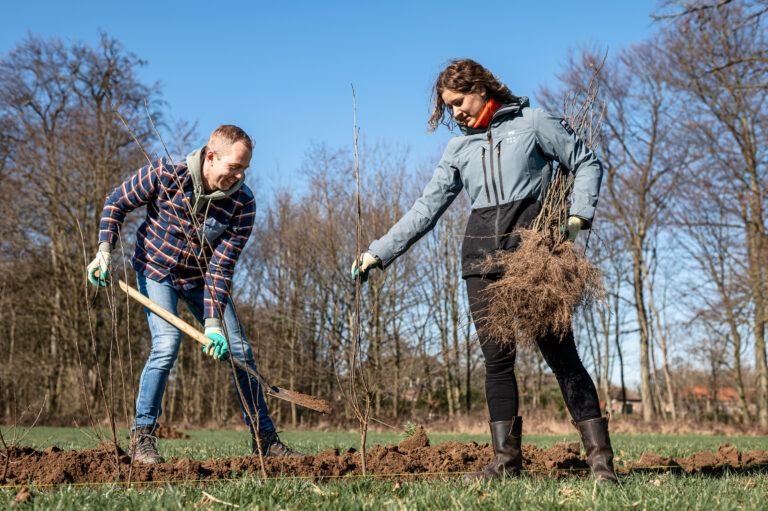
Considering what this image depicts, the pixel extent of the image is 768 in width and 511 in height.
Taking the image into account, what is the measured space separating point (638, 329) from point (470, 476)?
18416 mm

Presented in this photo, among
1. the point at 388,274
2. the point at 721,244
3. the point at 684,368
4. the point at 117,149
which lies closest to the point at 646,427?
the point at 721,244

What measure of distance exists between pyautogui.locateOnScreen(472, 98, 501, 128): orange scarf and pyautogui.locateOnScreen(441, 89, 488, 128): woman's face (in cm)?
2

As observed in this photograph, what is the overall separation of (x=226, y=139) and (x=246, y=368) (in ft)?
4.41

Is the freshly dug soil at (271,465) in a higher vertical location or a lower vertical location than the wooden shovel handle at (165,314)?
lower

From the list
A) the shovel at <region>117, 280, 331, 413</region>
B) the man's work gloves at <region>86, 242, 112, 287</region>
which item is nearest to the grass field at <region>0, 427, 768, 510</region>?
the shovel at <region>117, 280, 331, 413</region>

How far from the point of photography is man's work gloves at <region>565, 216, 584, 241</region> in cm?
289

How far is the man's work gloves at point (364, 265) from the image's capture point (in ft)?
9.79

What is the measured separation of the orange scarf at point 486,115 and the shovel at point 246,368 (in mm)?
1675

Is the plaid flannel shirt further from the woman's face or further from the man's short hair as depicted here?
the woman's face

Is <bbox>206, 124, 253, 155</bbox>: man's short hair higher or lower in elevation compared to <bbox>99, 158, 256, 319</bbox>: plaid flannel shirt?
higher

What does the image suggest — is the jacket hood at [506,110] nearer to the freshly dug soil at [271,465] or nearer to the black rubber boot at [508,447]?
the black rubber boot at [508,447]

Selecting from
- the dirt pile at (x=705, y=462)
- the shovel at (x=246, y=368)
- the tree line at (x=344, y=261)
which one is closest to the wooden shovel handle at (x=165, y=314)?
the shovel at (x=246, y=368)

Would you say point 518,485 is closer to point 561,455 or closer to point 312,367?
point 561,455

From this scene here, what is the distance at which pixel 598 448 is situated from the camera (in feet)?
9.34
